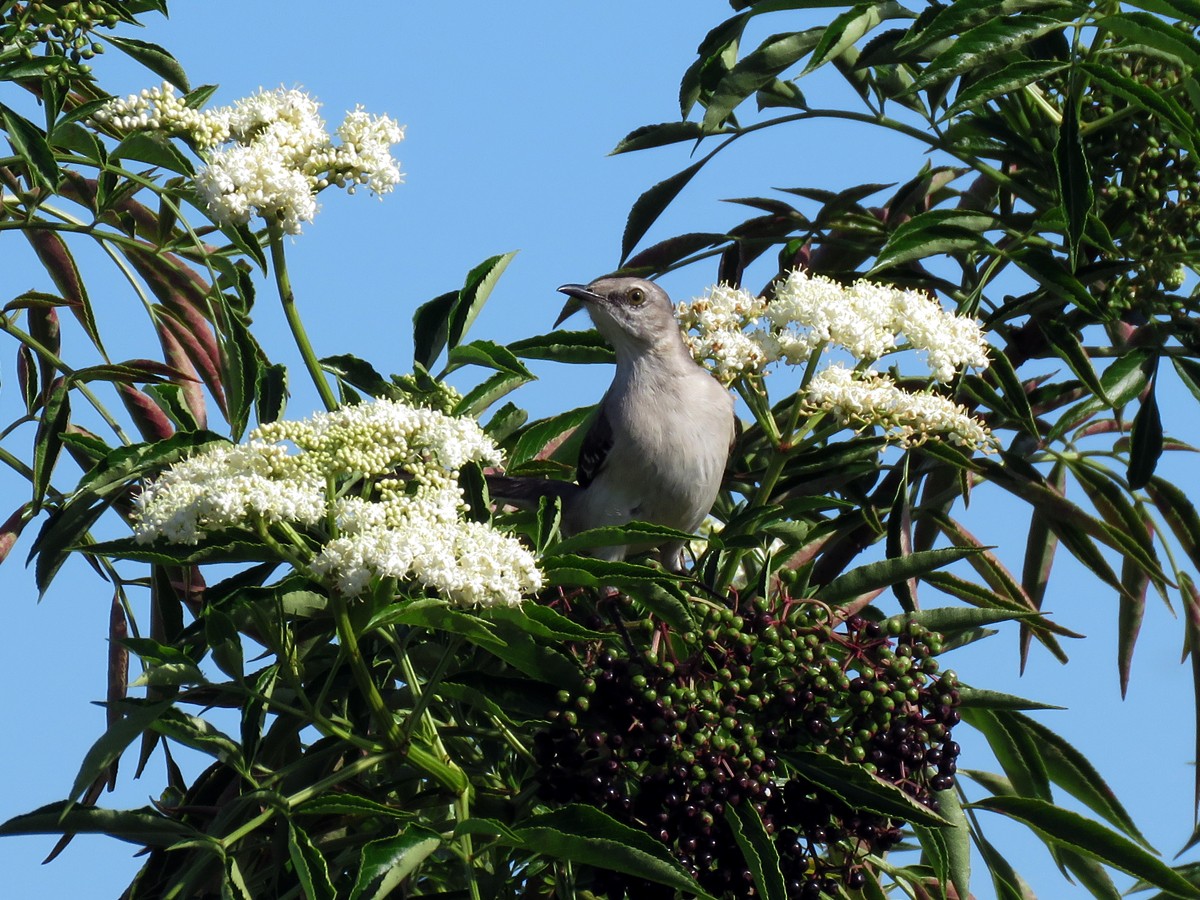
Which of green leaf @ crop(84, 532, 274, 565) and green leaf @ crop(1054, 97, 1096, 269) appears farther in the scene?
green leaf @ crop(1054, 97, 1096, 269)

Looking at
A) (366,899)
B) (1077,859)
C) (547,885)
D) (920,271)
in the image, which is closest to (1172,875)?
(1077,859)

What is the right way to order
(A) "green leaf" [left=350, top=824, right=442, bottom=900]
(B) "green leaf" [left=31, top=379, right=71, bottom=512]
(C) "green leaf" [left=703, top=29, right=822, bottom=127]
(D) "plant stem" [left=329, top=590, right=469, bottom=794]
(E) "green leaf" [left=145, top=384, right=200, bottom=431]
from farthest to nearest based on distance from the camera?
(C) "green leaf" [left=703, top=29, right=822, bottom=127]
(B) "green leaf" [left=31, top=379, right=71, bottom=512]
(E) "green leaf" [left=145, top=384, right=200, bottom=431]
(D) "plant stem" [left=329, top=590, right=469, bottom=794]
(A) "green leaf" [left=350, top=824, right=442, bottom=900]

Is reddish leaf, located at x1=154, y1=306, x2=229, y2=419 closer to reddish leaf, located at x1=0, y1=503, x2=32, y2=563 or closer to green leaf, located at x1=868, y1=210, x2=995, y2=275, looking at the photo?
reddish leaf, located at x1=0, y1=503, x2=32, y2=563

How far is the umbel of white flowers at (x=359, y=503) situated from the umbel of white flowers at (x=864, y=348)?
27.9 inches

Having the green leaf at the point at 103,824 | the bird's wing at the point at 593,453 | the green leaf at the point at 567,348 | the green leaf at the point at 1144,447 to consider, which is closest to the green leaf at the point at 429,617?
the green leaf at the point at 103,824

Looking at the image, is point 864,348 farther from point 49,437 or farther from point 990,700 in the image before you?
point 49,437

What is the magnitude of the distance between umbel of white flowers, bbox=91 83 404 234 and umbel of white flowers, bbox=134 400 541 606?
14.8 inches

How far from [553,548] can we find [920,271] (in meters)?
1.54

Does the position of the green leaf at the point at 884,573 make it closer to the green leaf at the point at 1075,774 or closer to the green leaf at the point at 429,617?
the green leaf at the point at 1075,774

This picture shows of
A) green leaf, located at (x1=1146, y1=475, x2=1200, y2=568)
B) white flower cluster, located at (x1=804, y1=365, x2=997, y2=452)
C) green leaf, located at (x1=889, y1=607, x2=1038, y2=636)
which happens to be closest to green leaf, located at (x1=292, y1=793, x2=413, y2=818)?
green leaf, located at (x1=889, y1=607, x2=1038, y2=636)

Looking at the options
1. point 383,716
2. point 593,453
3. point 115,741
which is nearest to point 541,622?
point 383,716

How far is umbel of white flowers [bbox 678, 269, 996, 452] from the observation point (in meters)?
3.06

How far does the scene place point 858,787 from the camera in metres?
2.55

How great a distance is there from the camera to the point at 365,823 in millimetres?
3098
